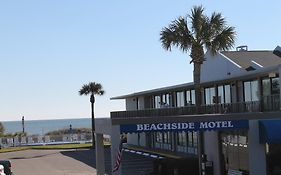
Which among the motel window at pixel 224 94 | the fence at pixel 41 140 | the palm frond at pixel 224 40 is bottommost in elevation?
the fence at pixel 41 140

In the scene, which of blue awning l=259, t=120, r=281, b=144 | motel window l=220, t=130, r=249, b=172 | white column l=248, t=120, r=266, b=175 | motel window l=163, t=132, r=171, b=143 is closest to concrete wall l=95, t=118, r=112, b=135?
white column l=248, t=120, r=266, b=175

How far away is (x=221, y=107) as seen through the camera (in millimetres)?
25906

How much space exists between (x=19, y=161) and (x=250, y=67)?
2247cm

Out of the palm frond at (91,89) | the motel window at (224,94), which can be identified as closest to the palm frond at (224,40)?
the motel window at (224,94)

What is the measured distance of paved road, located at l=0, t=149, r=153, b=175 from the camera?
34.2m

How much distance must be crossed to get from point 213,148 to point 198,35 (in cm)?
632

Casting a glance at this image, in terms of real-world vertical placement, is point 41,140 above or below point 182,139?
below

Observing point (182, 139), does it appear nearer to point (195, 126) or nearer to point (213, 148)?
point (213, 148)

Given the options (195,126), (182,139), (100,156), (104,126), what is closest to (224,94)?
(182,139)

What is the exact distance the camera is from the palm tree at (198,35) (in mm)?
25500

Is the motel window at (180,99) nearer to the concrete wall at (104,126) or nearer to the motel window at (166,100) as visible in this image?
the motel window at (166,100)

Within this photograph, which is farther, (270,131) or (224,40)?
(224,40)

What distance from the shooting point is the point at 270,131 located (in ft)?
72.9

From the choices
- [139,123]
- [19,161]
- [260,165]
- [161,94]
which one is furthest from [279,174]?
[19,161]
